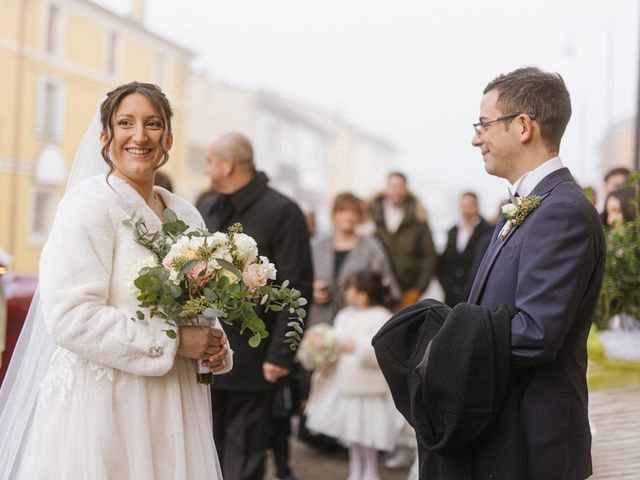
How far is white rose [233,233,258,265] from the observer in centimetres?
288

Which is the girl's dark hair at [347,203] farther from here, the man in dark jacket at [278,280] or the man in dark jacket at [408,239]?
the man in dark jacket at [278,280]

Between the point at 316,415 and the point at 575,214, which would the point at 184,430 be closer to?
the point at 575,214

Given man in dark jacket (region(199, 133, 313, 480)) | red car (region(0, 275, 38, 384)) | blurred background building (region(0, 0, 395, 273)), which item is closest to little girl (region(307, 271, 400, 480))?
man in dark jacket (region(199, 133, 313, 480))

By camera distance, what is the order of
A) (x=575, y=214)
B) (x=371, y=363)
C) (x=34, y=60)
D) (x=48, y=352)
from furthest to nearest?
(x=34, y=60) → (x=371, y=363) → (x=48, y=352) → (x=575, y=214)

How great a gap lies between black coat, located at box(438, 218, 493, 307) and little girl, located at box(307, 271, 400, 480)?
2358 millimetres

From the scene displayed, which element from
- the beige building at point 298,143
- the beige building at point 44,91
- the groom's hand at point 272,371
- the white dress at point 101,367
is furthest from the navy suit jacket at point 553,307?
the beige building at point 298,143

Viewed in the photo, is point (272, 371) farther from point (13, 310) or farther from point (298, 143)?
point (298, 143)

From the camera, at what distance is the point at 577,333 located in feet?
9.00

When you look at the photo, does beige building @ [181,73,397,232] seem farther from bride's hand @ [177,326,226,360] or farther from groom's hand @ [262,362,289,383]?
bride's hand @ [177,326,226,360]

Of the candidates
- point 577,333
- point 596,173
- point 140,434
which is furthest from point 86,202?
point 596,173

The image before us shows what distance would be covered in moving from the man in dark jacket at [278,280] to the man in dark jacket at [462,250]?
395 centimetres

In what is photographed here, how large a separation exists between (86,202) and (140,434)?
0.81 metres

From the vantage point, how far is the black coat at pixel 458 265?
344 inches

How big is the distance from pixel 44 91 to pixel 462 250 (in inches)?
178
